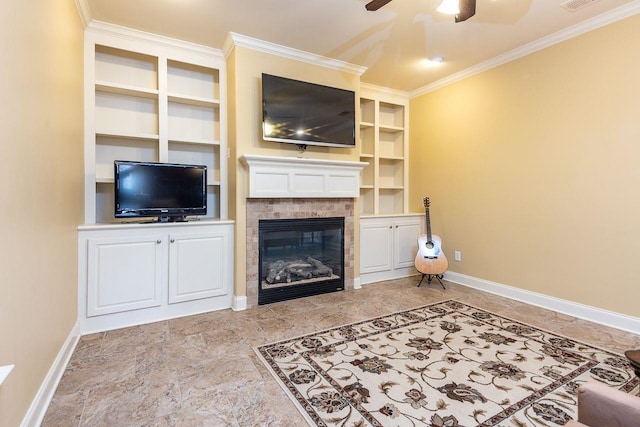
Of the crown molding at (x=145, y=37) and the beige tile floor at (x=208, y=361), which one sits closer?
the beige tile floor at (x=208, y=361)

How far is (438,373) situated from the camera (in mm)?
2047

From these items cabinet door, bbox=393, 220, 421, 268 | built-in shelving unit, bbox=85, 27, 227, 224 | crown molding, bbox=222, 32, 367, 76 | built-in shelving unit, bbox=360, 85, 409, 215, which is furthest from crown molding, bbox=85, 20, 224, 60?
cabinet door, bbox=393, 220, 421, 268

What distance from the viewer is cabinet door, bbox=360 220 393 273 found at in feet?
13.6

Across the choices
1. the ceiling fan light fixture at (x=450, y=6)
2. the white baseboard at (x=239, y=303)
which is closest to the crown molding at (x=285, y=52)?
the ceiling fan light fixture at (x=450, y=6)

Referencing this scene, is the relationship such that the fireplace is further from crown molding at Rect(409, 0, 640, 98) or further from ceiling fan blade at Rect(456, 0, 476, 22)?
crown molding at Rect(409, 0, 640, 98)

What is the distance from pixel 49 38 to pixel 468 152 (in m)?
4.20

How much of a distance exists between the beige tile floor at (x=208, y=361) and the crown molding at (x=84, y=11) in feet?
8.88

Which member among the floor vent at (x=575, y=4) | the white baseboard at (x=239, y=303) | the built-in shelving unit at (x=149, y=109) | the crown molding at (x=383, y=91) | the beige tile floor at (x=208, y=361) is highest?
the crown molding at (x=383, y=91)

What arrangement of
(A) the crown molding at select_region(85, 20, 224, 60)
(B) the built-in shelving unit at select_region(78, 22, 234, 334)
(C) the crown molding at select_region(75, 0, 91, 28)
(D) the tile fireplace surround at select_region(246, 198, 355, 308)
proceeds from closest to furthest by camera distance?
(C) the crown molding at select_region(75, 0, 91, 28)
(B) the built-in shelving unit at select_region(78, 22, 234, 334)
(A) the crown molding at select_region(85, 20, 224, 60)
(D) the tile fireplace surround at select_region(246, 198, 355, 308)

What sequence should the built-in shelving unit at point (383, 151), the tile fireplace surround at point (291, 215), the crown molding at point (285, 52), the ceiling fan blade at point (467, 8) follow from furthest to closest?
the built-in shelving unit at point (383, 151) < the tile fireplace surround at point (291, 215) < the crown molding at point (285, 52) < the ceiling fan blade at point (467, 8)

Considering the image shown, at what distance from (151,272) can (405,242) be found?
3219 millimetres

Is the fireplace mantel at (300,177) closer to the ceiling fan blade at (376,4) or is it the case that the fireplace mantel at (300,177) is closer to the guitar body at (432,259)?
the guitar body at (432,259)

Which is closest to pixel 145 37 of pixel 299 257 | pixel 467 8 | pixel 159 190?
pixel 159 190

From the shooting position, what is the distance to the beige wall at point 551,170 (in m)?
2.75
